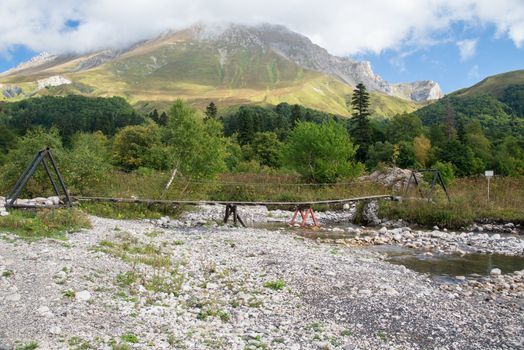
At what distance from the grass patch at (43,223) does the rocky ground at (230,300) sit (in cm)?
81

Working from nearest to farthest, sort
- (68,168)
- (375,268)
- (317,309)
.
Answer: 1. (317,309)
2. (375,268)
3. (68,168)

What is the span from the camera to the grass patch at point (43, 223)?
44.9 ft

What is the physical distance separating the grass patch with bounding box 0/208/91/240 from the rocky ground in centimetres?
81

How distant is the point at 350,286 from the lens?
1100cm

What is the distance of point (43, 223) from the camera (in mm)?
14711

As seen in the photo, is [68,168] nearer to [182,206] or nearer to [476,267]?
[182,206]

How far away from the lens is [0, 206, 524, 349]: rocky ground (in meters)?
7.50

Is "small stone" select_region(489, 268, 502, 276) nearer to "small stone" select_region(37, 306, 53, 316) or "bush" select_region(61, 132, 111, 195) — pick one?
"small stone" select_region(37, 306, 53, 316)

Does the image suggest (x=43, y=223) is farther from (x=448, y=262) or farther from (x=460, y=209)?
(x=460, y=209)

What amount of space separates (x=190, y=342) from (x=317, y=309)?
3.23 m

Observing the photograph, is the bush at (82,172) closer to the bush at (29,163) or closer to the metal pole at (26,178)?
the bush at (29,163)

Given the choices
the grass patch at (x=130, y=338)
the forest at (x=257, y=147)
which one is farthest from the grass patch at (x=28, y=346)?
the forest at (x=257, y=147)

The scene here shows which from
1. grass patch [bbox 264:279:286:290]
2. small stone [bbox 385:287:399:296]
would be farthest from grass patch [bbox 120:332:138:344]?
small stone [bbox 385:287:399:296]

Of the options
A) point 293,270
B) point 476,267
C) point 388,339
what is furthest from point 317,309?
point 476,267
